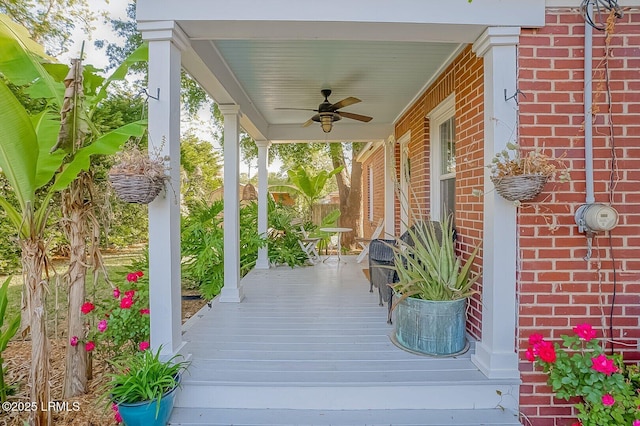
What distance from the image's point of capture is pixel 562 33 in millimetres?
2408

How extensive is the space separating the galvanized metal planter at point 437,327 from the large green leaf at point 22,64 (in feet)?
10.7

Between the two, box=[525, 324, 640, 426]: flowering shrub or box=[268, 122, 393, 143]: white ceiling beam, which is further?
box=[268, 122, 393, 143]: white ceiling beam

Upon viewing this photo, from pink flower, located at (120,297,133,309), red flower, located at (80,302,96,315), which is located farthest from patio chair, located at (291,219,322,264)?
red flower, located at (80,302,96,315)

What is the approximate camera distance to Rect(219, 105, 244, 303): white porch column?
428cm

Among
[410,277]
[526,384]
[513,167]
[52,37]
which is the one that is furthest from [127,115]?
[526,384]

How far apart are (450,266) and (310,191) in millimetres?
6836

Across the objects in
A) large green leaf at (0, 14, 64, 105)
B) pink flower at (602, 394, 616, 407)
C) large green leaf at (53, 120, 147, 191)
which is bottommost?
pink flower at (602, 394, 616, 407)

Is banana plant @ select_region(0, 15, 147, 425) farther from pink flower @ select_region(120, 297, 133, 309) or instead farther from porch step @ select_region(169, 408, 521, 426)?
porch step @ select_region(169, 408, 521, 426)

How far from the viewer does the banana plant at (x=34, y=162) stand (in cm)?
214

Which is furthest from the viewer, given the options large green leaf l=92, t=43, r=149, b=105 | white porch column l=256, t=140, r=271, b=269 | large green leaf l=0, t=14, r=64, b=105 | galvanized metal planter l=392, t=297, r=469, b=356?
white porch column l=256, t=140, r=271, b=269

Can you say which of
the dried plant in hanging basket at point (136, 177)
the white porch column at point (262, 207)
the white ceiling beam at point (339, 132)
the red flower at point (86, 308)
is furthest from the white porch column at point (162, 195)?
the white ceiling beam at point (339, 132)

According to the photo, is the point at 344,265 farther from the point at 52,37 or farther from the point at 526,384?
the point at 52,37

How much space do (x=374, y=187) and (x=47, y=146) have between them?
28.1ft

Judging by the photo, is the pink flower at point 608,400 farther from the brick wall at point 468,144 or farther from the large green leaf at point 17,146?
the large green leaf at point 17,146
